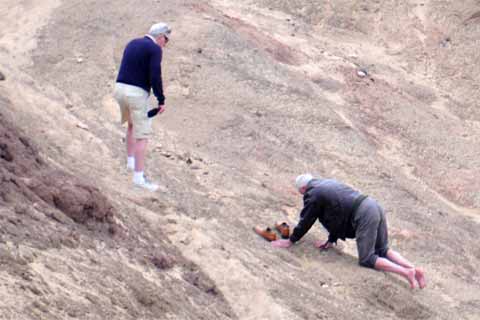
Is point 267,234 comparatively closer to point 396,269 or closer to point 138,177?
point 396,269

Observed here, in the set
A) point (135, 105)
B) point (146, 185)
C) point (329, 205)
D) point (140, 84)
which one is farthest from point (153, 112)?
point (329, 205)

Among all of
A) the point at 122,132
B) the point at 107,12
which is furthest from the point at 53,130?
the point at 107,12

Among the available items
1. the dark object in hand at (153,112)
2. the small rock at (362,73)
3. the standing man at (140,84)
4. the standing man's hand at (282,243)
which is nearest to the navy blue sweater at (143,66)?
the standing man at (140,84)

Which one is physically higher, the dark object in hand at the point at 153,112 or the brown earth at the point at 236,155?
the dark object in hand at the point at 153,112

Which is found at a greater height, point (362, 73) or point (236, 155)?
point (236, 155)

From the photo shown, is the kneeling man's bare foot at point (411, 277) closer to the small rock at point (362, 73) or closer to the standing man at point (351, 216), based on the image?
the standing man at point (351, 216)

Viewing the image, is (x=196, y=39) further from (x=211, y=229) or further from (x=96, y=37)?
(x=211, y=229)

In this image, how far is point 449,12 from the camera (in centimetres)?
2091

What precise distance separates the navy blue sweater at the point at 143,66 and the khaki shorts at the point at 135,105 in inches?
2.4

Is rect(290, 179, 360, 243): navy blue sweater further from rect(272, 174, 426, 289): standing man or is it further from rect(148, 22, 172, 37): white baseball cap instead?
rect(148, 22, 172, 37): white baseball cap

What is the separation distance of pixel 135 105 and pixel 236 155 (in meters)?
3.43

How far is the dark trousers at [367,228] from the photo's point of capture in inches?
297

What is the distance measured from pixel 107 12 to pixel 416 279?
367 inches

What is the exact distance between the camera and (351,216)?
762 cm
